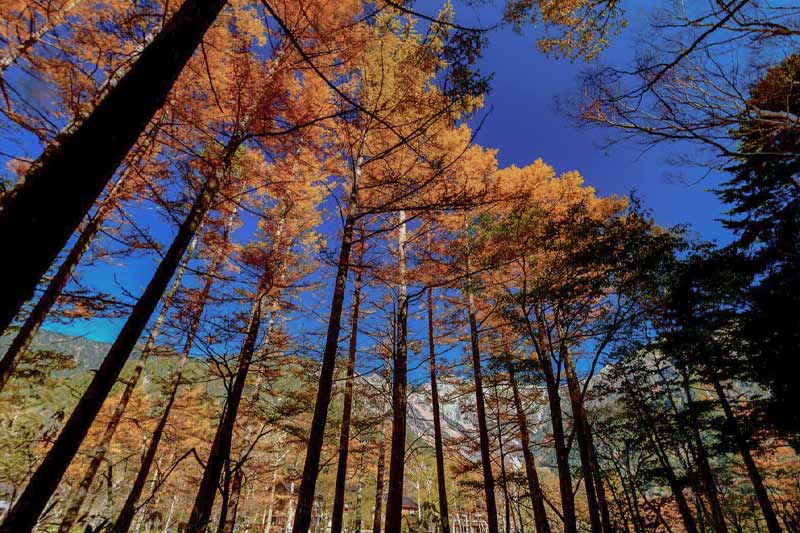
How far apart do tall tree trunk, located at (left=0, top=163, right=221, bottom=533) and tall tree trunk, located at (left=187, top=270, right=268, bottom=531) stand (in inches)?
44.8

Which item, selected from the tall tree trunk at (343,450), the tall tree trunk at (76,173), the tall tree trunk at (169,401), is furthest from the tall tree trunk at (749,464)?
the tall tree trunk at (169,401)

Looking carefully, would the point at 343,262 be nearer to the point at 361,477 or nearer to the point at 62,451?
the point at 62,451

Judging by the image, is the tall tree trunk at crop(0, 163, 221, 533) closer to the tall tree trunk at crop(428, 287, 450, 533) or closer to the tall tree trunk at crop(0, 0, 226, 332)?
the tall tree trunk at crop(0, 0, 226, 332)

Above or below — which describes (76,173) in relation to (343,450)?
above

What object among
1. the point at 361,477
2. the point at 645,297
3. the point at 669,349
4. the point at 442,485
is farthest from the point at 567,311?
the point at 361,477

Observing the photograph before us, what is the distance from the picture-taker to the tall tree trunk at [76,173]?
969 millimetres

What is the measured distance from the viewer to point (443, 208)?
444 centimetres

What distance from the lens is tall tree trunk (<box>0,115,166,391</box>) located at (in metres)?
5.50

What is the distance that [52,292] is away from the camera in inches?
228

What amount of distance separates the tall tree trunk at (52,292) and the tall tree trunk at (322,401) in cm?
365

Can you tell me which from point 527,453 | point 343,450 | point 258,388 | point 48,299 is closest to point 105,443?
point 258,388

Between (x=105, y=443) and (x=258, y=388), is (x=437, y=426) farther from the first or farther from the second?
(x=105, y=443)

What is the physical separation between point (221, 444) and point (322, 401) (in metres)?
1.32

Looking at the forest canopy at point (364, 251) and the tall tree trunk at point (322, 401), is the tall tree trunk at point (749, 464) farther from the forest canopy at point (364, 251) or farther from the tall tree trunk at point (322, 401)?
the tall tree trunk at point (322, 401)
